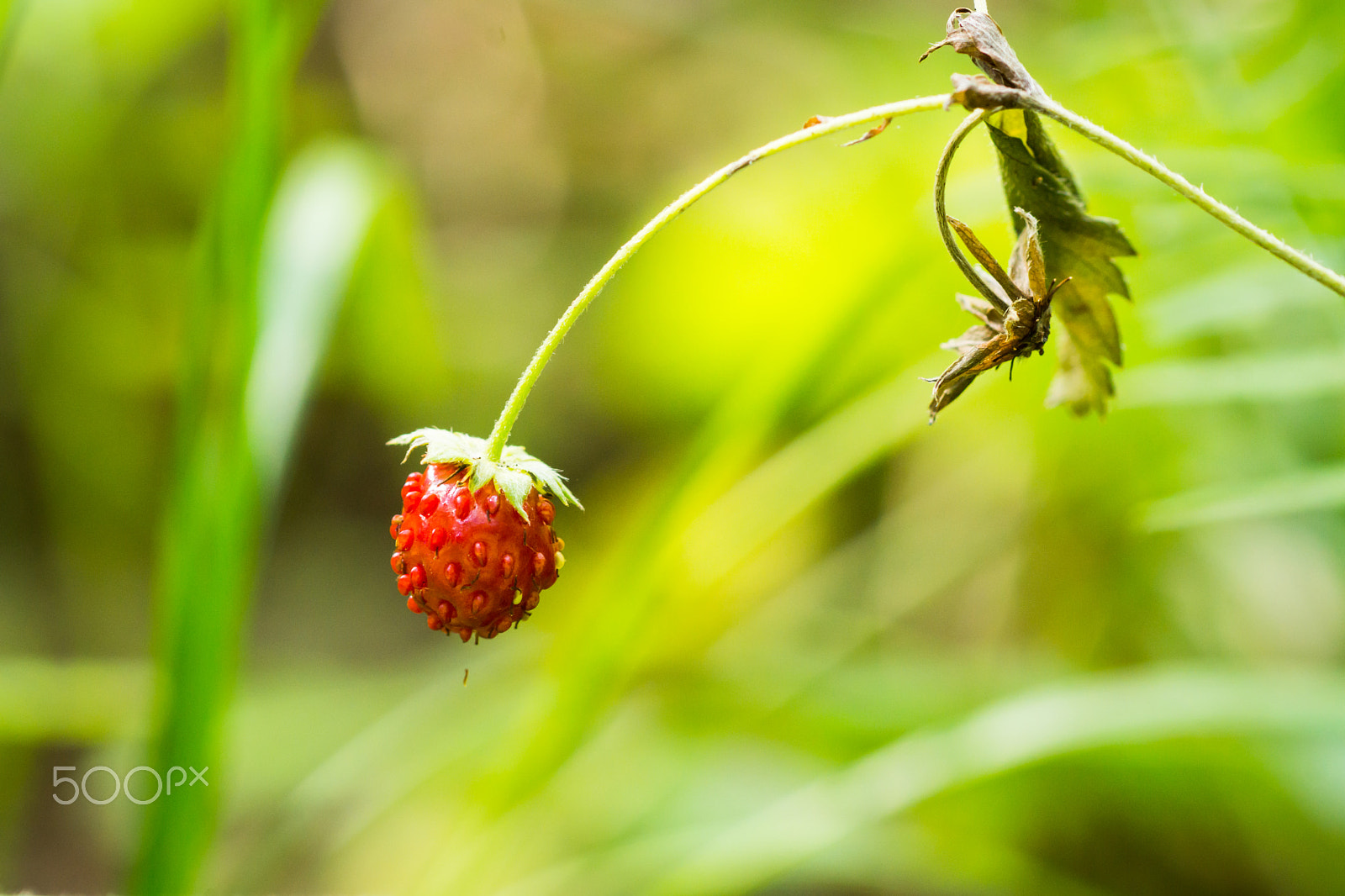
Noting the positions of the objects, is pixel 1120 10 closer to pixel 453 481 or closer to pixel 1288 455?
pixel 1288 455

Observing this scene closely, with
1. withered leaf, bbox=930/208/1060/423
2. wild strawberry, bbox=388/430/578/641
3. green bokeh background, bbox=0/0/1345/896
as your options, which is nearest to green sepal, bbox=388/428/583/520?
wild strawberry, bbox=388/430/578/641

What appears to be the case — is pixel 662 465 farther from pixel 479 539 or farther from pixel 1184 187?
pixel 1184 187

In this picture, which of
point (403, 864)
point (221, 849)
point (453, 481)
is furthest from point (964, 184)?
point (221, 849)

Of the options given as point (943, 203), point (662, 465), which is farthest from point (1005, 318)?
point (662, 465)

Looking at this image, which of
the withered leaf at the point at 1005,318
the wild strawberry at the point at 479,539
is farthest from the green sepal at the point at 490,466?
the withered leaf at the point at 1005,318

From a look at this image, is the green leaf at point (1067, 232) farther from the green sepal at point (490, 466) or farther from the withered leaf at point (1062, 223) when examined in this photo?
the green sepal at point (490, 466)
